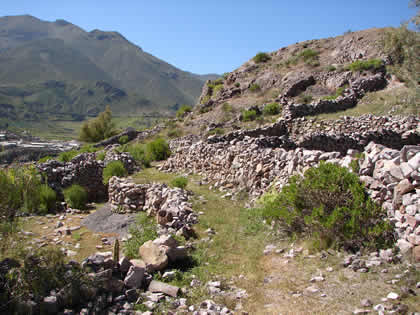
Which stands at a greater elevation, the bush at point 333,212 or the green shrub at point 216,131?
the green shrub at point 216,131

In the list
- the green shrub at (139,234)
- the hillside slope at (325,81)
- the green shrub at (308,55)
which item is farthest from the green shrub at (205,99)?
the green shrub at (139,234)

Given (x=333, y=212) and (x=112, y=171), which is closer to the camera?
(x=333, y=212)

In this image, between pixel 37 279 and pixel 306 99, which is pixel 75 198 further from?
pixel 306 99

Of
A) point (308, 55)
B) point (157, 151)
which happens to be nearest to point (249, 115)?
point (157, 151)

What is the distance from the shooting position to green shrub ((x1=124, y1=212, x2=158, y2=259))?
624 centimetres

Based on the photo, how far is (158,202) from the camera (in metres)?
8.70

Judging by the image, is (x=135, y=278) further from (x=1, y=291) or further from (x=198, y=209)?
(x=198, y=209)

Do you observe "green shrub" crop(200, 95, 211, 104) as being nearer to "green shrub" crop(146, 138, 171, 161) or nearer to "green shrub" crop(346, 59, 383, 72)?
"green shrub" crop(346, 59, 383, 72)

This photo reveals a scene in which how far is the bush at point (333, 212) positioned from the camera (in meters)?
5.26

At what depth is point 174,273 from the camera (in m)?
5.29

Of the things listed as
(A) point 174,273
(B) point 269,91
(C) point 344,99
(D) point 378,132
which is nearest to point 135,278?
(A) point 174,273

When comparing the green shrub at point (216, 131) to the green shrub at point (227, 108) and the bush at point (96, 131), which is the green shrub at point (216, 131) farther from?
the bush at point (96, 131)

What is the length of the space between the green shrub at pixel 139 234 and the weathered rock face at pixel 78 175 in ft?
15.4

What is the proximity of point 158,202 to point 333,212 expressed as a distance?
4.78 metres
